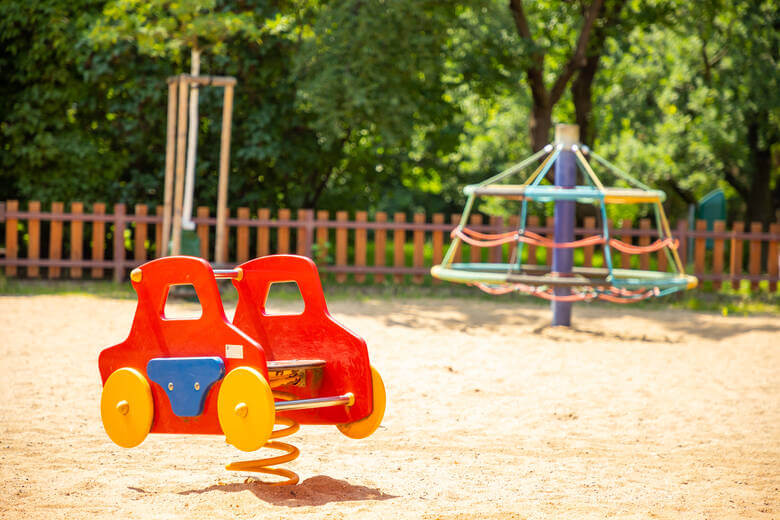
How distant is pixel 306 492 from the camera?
398 centimetres

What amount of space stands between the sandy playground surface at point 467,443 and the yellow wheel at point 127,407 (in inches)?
7.8

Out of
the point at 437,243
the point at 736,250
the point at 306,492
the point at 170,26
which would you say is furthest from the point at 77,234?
the point at 306,492

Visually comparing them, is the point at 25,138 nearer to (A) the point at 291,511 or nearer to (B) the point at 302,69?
(B) the point at 302,69

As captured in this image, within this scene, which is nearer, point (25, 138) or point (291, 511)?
point (291, 511)

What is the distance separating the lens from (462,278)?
29.8 ft

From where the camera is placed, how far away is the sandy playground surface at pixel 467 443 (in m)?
3.84

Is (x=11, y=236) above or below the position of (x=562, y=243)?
below

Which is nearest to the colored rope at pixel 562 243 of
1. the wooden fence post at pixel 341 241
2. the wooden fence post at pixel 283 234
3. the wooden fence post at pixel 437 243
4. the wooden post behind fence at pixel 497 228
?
the wooden post behind fence at pixel 497 228

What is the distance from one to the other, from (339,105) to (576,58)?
4.13 metres

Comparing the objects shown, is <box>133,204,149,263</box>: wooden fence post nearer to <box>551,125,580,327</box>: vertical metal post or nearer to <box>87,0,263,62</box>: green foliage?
<box>87,0,263,62</box>: green foliage

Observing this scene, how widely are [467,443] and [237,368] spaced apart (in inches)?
64.6

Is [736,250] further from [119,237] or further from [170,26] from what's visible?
[119,237]

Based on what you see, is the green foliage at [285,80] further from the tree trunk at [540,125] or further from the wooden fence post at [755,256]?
the wooden fence post at [755,256]

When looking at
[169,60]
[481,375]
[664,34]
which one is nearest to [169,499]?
[481,375]
